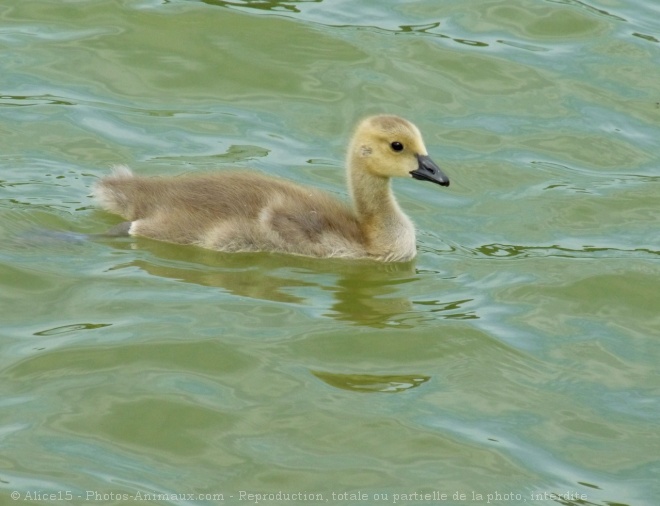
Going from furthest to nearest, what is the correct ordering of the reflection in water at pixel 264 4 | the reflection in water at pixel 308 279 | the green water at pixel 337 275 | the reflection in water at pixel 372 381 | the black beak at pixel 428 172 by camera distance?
the reflection in water at pixel 264 4
the black beak at pixel 428 172
the reflection in water at pixel 308 279
the reflection in water at pixel 372 381
the green water at pixel 337 275

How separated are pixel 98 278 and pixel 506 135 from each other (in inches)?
141

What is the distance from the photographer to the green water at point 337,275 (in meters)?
6.57

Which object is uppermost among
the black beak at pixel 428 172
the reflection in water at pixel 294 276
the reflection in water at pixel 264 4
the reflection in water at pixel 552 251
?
the black beak at pixel 428 172

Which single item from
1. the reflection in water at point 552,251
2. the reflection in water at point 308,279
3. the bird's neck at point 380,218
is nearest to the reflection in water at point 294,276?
the reflection in water at point 308,279

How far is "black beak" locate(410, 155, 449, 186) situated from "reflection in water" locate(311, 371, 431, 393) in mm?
1676

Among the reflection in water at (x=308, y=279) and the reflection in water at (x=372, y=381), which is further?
the reflection in water at (x=308, y=279)

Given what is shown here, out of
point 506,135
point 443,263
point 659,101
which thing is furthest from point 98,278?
point 659,101

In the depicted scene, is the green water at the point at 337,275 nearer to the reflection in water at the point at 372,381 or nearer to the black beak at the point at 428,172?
the reflection in water at the point at 372,381

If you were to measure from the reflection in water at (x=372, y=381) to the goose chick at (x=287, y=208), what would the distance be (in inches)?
63.3

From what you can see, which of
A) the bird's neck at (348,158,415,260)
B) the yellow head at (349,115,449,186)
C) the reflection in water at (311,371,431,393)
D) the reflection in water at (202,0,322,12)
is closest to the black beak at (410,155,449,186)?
the yellow head at (349,115,449,186)

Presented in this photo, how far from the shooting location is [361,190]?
8.98 meters

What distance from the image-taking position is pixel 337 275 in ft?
28.3

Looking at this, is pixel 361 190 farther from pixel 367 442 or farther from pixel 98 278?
pixel 367 442

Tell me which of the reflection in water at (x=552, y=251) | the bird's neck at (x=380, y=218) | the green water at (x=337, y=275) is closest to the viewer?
the green water at (x=337, y=275)
